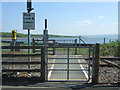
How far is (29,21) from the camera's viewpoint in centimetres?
1024

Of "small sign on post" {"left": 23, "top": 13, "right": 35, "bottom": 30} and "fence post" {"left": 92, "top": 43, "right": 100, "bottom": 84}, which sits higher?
"small sign on post" {"left": 23, "top": 13, "right": 35, "bottom": 30}

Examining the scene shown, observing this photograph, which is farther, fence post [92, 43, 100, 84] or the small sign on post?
the small sign on post

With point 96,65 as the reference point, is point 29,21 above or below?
above

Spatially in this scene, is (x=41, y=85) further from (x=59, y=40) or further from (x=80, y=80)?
(x=59, y=40)

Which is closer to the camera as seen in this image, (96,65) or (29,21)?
(96,65)

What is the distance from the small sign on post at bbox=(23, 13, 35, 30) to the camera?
10.2 m

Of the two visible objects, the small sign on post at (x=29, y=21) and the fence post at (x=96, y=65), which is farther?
the small sign on post at (x=29, y=21)

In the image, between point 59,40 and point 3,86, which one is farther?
point 59,40

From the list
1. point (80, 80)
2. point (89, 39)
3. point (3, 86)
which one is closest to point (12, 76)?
point (3, 86)

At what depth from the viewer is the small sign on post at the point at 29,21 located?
10.2 metres

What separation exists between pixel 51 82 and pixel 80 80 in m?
1.06

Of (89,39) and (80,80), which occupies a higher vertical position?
(89,39)

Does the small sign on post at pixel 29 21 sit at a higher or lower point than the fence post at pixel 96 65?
higher

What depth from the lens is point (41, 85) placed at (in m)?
8.20
